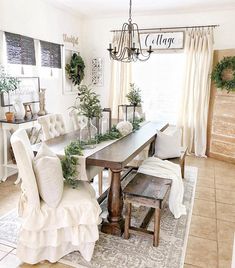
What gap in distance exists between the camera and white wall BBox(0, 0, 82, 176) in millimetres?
3769

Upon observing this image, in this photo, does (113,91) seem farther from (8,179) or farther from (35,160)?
(35,160)

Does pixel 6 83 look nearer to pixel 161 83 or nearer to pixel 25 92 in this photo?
pixel 25 92

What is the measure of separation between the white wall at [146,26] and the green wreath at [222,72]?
387 millimetres

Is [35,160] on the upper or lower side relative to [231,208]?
upper

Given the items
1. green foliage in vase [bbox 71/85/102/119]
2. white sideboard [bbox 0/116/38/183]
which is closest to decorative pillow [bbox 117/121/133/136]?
green foliage in vase [bbox 71/85/102/119]

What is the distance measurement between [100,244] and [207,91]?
3.75 meters

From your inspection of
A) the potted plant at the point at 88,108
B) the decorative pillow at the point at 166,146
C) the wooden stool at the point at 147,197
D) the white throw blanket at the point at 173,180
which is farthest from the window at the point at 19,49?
the wooden stool at the point at 147,197

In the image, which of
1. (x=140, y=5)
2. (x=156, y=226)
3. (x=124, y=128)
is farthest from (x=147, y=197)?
(x=140, y=5)

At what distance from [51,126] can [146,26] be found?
320cm

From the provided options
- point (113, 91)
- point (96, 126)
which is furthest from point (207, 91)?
point (96, 126)

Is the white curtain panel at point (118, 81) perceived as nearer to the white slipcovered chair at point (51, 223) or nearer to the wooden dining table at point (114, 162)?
the wooden dining table at point (114, 162)

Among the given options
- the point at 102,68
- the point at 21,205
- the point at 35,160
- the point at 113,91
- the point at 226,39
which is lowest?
the point at 21,205

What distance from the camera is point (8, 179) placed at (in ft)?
12.7

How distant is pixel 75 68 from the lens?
532cm
